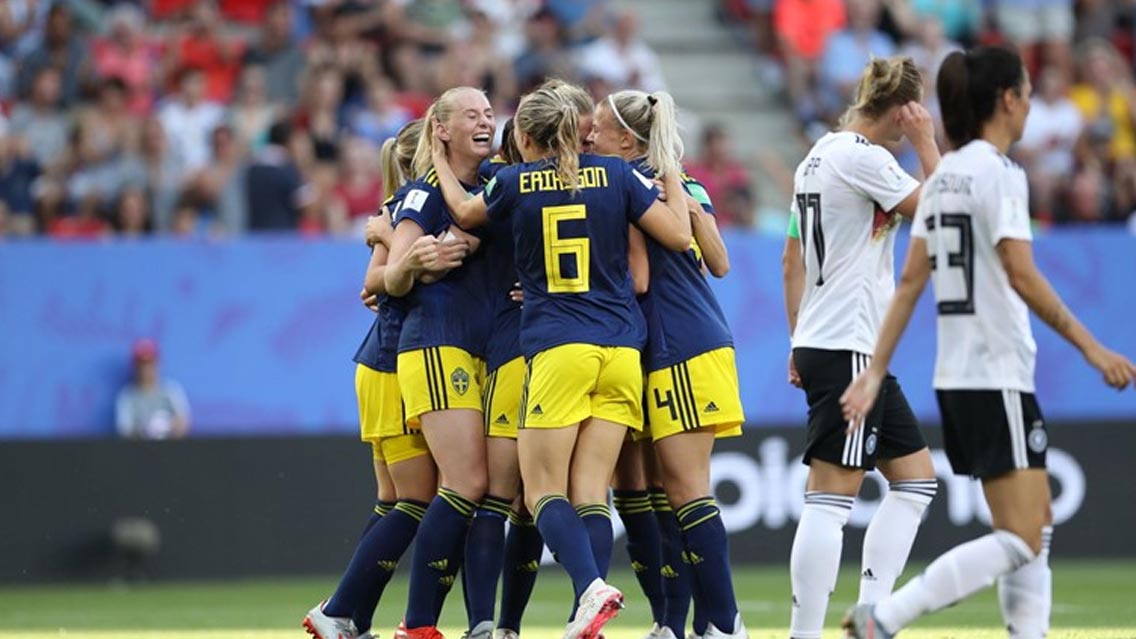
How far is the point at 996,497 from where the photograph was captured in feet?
22.9

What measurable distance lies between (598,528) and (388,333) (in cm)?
138

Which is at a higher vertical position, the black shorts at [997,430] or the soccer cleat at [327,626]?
the black shorts at [997,430]

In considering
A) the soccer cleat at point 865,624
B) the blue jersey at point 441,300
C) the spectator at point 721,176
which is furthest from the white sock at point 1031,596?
the spectator at point 721,176

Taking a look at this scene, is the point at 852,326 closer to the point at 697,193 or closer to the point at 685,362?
the point at 685,362

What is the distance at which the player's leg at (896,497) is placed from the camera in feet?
27.4

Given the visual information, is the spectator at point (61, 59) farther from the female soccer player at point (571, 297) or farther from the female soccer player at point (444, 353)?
the female soccer player at point (571, 297)

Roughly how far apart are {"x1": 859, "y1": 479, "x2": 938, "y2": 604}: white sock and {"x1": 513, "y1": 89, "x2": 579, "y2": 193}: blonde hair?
187 centimetres

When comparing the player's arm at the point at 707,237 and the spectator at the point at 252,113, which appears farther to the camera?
the spectator at the point at 252,113

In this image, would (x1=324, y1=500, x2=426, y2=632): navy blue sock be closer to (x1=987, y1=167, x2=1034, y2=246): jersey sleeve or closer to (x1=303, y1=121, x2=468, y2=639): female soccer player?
(x1=303, y1=121, x2=468, y2=639): female soccer player

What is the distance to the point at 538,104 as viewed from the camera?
838 centimetres

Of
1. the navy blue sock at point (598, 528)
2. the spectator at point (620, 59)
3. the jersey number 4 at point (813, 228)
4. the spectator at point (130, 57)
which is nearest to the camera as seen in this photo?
the jersey number 4 at point (813, 228)

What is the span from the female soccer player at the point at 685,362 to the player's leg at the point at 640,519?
0.17 meters

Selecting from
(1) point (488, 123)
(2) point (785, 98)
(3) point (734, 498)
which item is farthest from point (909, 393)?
(1) point (488, 123)

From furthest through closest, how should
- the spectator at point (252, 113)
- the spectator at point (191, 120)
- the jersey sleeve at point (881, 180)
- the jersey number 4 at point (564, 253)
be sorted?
the spectator at point (252, 113) → the spectator at point (191, 120) → the jersey number 4 at point (564, 253) → the jersey sleeve at point (881, 180)
